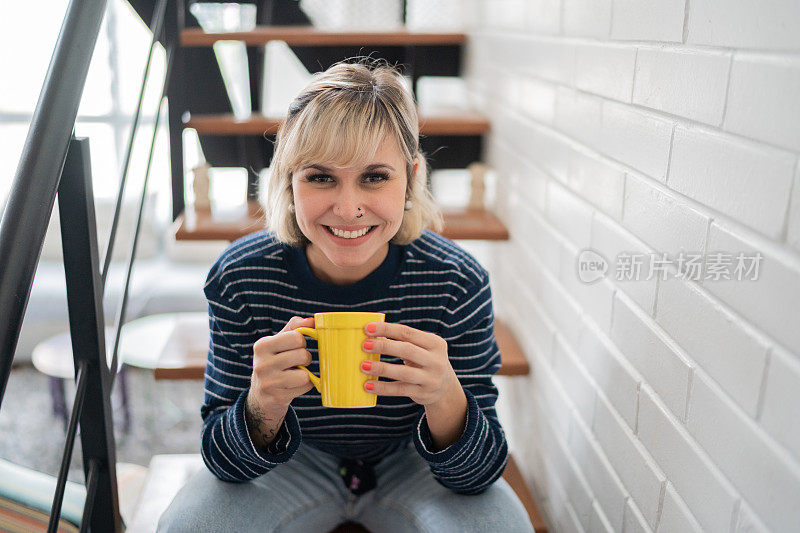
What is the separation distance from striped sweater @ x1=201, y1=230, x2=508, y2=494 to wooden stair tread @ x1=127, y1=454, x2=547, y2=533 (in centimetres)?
25

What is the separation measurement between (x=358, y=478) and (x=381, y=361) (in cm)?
31

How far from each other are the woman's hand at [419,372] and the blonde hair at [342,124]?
306 millimetres

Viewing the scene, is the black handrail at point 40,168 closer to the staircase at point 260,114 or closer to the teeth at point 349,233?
the teeth at point 349,233

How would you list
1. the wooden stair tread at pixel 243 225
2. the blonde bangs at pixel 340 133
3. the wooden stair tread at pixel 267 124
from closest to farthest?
the blonde bangs at pixel 340 133 < the wooden stair tread at pixel 243 225 < the wooden stair tread at pixel 267 124

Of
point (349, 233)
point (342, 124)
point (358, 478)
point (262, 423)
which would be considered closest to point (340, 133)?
point (342, 124)

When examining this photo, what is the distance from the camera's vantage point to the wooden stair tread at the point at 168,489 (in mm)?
1588

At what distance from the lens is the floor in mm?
3135

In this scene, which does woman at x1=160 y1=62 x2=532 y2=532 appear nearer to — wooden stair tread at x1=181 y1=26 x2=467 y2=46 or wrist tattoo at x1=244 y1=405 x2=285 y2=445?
wrist tattoo at x1=244 y1=405 x2=285 y2=445

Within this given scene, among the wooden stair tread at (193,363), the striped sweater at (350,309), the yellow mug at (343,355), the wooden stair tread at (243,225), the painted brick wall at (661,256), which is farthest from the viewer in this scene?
the wooden stair tread at (243,225)

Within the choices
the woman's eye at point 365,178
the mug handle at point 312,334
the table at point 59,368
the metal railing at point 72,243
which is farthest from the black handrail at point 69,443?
the table at point 59,368

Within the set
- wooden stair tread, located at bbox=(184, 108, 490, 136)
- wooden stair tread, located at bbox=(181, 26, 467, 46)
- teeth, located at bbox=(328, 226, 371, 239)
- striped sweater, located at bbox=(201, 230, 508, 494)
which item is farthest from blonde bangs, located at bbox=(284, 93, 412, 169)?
wooden stair tread, located at bbox=(181, 26, 467, 46)

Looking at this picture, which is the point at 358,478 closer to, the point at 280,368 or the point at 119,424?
the point at 280,368

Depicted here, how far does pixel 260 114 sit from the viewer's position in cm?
226

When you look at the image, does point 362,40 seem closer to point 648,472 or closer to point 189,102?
point 189,102
